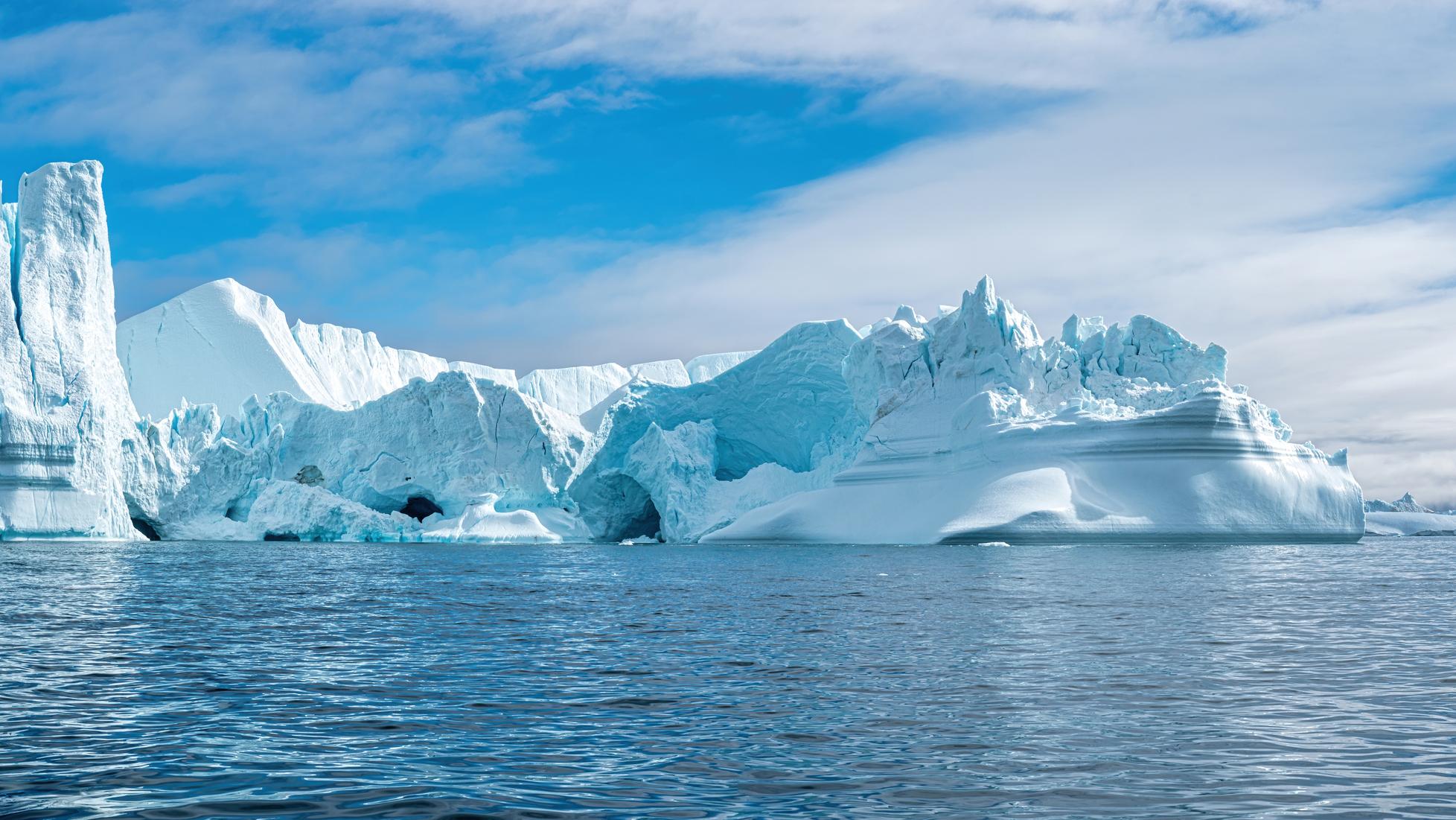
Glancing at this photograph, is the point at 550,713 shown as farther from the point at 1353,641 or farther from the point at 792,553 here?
the point at 792,553

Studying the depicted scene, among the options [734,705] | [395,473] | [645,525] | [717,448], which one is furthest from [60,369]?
[734,705]

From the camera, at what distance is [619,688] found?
8.34 m

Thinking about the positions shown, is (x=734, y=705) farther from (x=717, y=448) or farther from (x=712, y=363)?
(x=712, y=363)

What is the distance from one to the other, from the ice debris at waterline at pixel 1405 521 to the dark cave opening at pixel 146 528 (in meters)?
55.1

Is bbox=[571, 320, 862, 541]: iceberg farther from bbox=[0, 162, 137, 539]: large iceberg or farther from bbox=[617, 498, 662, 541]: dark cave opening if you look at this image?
bbox=[0, 162, 137, 539]: large iceberg

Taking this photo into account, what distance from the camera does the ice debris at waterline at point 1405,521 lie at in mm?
61125

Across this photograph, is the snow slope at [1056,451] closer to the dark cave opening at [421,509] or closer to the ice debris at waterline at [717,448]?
the ice debris at waterline at [717,448]

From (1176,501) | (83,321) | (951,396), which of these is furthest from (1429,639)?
(83,321)

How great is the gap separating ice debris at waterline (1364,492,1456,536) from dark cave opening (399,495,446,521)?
1762 inches

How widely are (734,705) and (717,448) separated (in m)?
41.0

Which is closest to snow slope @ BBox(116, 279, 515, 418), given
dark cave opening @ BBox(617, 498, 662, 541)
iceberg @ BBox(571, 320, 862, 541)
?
dark cave opening @ BBox(617, 498, 662, 541)

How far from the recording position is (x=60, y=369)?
39938 millimetres

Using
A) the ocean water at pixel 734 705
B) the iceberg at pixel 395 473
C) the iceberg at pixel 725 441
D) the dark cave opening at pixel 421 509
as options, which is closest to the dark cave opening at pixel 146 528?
the iceberg at pixel 395 473

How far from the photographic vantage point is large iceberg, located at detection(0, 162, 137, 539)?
38.3 m
